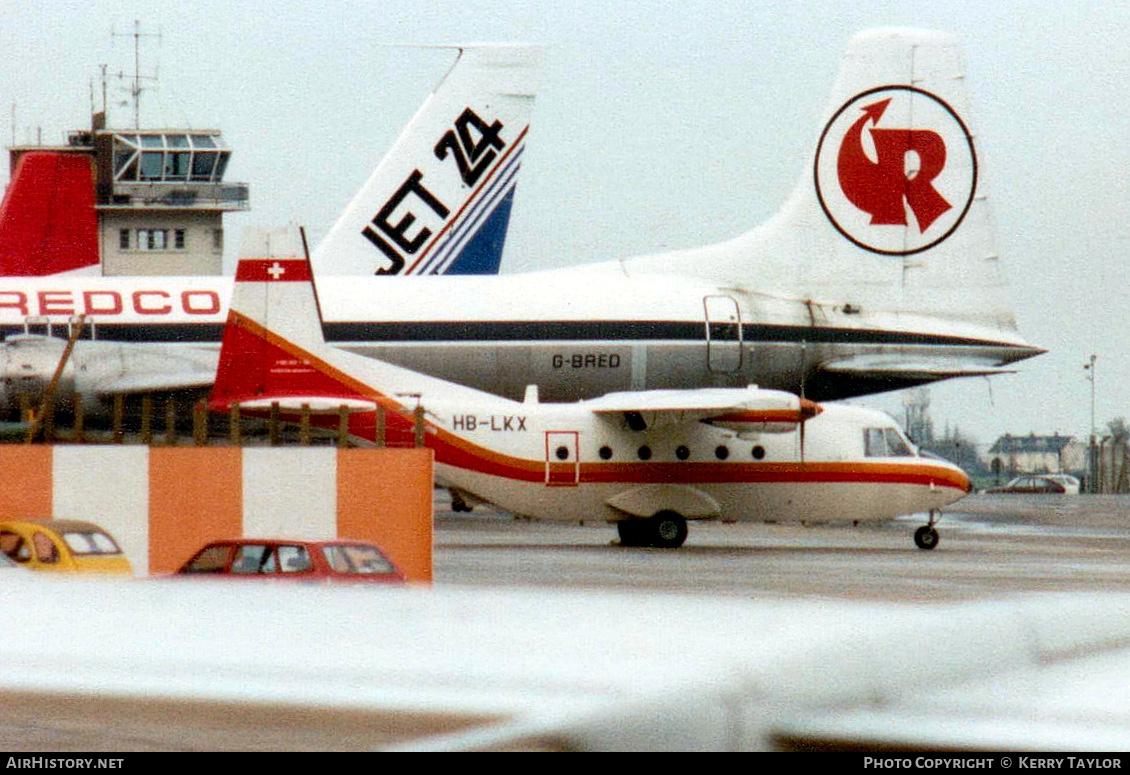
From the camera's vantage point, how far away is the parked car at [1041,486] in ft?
255

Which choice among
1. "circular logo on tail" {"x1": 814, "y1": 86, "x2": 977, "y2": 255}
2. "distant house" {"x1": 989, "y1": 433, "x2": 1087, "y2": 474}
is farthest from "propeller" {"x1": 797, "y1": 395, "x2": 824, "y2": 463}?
"distant house" {"x1": 989, "y1": 433, "x2": 1087, "y2": 474}

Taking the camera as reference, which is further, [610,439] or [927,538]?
[927,538]

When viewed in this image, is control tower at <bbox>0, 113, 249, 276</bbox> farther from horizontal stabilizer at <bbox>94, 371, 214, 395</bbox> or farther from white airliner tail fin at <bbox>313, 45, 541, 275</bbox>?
horizontal stabilizer at <bbox>94, 371, 214, 395</bbox>

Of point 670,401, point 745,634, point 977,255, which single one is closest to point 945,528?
point 977,255

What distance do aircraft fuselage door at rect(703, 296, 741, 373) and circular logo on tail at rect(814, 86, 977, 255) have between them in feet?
10.3

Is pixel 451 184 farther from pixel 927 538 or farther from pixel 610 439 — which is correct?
pixel 927 538

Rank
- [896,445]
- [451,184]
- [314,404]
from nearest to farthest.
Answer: [314,404] < [896,445] < [451,184]

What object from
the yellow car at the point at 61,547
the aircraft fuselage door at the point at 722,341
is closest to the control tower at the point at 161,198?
the aircraft fuselage door at the point at 722,341

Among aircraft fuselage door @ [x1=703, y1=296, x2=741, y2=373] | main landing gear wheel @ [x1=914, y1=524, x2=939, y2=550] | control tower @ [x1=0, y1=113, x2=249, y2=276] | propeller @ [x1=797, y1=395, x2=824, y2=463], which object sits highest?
control tower @ [x1=0, y1=113, x2=249, y2=276]

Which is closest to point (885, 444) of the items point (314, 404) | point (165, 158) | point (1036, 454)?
point (314, 404)

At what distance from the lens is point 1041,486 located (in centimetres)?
7856

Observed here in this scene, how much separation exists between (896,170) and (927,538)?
734cm

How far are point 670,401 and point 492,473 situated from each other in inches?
115

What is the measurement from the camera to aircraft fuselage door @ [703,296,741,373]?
100 feet
